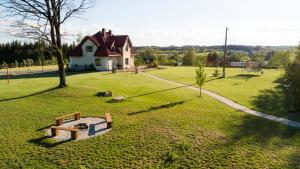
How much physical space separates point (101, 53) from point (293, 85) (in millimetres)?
33538

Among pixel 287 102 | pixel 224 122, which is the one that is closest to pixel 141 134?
pixel 224 122

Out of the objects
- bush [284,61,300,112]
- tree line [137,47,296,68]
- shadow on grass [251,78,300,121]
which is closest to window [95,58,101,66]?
tree line [137,47,296,68]

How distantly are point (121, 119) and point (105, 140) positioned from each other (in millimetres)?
3010

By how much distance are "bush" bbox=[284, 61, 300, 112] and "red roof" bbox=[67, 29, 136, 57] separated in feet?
104

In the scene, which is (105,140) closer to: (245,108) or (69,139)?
(69,139)

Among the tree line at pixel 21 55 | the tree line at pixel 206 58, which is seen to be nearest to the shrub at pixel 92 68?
the tree line at pixel 206 58

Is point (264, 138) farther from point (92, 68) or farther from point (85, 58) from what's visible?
point (85, 58)

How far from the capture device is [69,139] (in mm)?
13789

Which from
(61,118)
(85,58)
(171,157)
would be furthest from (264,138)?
(85,58)

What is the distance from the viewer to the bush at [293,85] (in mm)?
18391

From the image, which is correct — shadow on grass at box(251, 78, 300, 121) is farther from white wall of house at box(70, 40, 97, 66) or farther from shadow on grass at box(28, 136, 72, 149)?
white wall of house at box(70, 40, 97, 66)

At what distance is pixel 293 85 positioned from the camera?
18656mm

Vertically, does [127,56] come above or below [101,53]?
below

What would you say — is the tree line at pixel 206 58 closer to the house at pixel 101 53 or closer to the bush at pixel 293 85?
the house at pixel 101 53
